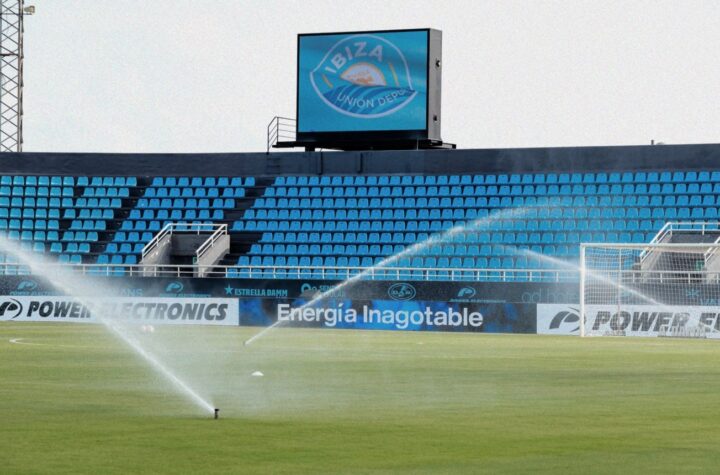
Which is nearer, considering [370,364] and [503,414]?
[503,414]

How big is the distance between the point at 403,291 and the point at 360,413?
31.4m

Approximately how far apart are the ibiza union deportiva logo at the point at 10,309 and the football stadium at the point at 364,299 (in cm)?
13

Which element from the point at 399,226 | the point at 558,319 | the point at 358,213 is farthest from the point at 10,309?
the point at 558,319

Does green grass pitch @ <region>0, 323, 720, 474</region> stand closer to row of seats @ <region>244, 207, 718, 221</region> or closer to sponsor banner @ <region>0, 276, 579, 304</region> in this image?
sponsor banner @ <region>0, 276, 579, 304</region>

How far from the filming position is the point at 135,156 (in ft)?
207

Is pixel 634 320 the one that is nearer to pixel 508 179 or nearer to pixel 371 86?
pixel 508 179

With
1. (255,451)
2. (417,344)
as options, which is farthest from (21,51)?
(255,451)

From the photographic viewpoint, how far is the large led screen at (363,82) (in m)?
58.2

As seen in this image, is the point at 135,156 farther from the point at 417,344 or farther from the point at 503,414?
the point at 503,414

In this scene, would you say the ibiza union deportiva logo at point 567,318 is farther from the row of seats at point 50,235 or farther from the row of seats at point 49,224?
the row of seats at point 49,224

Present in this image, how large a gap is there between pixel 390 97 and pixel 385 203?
466 centimetres

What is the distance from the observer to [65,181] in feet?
204

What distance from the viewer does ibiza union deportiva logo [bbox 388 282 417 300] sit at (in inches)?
1788

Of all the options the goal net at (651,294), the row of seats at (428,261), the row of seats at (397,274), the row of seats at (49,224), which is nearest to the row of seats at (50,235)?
the row of seats at (49,224)
